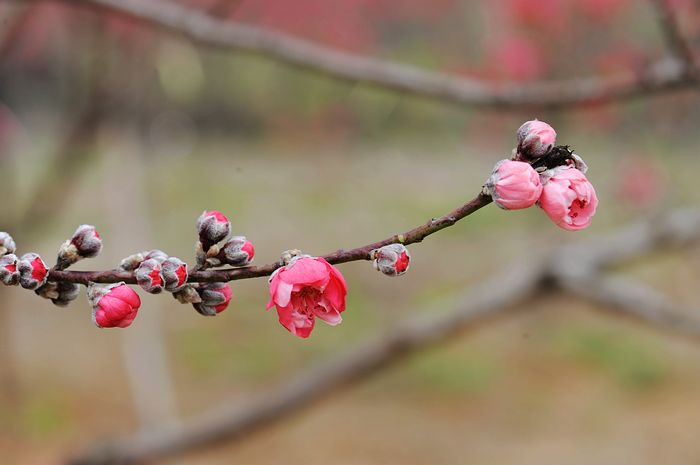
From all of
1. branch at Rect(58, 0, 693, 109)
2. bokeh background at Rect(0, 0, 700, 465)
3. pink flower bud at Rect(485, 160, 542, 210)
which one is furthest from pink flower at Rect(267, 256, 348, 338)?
bokeh background at Rect(0, 0, 700, 465)

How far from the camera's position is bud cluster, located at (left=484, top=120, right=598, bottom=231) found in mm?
528

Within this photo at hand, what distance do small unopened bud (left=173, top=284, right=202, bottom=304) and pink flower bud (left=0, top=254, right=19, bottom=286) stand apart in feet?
0.36

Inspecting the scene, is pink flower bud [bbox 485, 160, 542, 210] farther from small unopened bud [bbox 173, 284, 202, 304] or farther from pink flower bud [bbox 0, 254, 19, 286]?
pink flower bud [bbox 0, 254, 19, 286]

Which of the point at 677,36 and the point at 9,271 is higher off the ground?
the point at 677,36

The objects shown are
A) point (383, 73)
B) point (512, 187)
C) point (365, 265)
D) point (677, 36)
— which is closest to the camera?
point (512, 187)

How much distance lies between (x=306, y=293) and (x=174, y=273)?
10 cm

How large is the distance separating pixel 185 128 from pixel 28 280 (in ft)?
30.1

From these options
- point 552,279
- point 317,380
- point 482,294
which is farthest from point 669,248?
point 317,380

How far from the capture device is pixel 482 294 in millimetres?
2035

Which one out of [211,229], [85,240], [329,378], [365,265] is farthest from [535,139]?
[365,265]

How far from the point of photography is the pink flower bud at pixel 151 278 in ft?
1.82

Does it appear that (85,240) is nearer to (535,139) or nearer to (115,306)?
(115,306)

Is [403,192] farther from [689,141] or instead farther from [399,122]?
[689,141]

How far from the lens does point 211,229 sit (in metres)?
0.62
